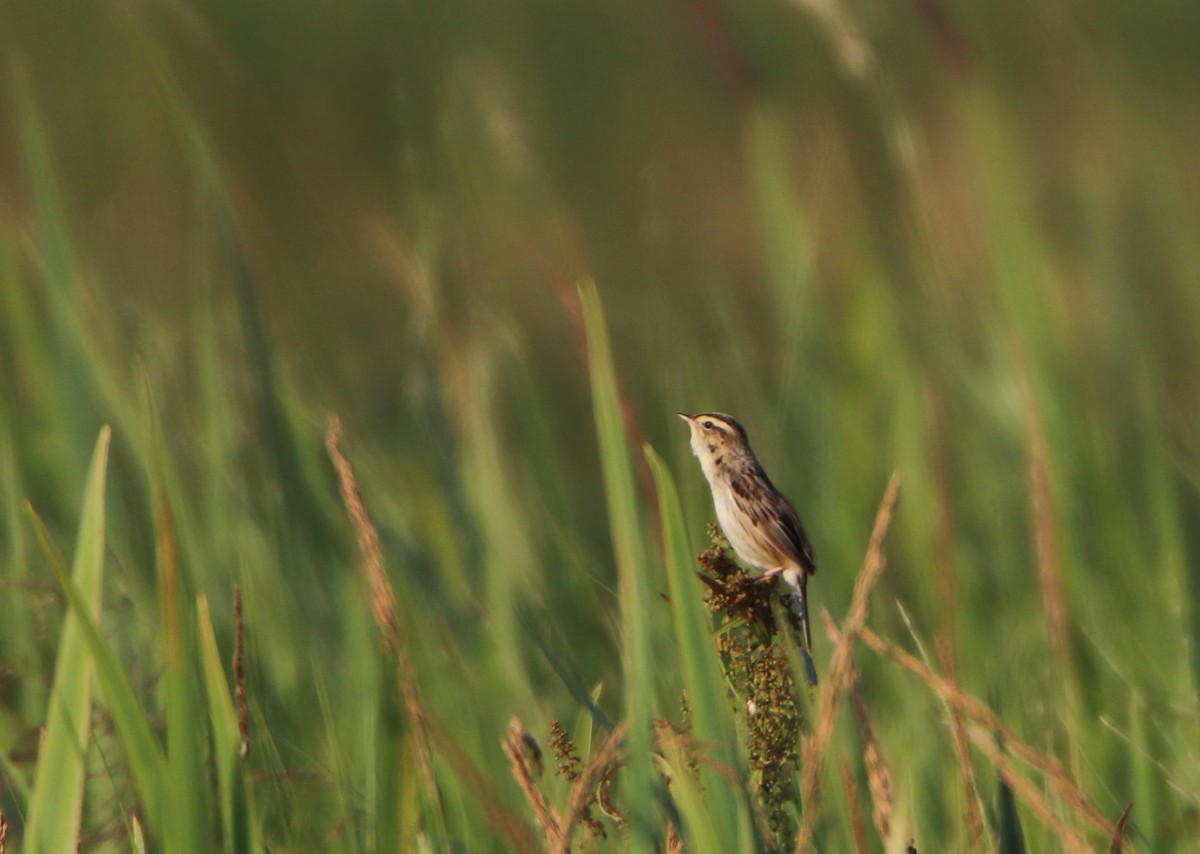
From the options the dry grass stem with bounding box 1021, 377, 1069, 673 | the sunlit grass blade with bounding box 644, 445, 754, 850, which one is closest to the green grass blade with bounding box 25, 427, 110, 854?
the sunlit grass blade with bounding box 644, 445, 754, 850

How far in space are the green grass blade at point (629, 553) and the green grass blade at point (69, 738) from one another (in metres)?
0.57

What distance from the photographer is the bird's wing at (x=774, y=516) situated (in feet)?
9.67

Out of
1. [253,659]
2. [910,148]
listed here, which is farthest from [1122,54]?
[253,659]

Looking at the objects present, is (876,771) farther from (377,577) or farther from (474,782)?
(377,577)

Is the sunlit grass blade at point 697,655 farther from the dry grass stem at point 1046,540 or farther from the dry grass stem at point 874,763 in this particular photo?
the dry grass stem at point 1046,540

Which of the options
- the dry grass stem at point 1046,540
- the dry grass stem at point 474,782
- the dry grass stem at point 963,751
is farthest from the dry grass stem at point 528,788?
the dry grass stem at point 1046,540

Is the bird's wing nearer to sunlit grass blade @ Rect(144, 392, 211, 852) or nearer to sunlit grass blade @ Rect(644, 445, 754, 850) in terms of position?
sunlit grass blade @ Rect(644, 445, 754, 850)

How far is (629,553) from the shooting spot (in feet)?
5.45

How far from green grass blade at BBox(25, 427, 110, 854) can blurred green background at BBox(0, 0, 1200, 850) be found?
484mm

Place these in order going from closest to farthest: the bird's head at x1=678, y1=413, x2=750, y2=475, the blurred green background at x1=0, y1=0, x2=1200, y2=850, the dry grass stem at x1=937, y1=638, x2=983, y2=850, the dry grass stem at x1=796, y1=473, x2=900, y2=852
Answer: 1. the dry grass stem at x1=796, y1=473, x2=900, y2=852
2. the dry grass stem at x1=937, y1=638, x2=983, y2=850
3. the blurred green background at x1=0, y1=0, x2=1200, y2=850
4. the bird's head at x1=678, y1=413, x2=750, y2=475

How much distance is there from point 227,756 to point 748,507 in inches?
57.0

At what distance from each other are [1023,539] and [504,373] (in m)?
1.24

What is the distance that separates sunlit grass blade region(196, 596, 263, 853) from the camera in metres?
1.85

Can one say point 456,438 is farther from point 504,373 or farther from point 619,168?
point 619,168
